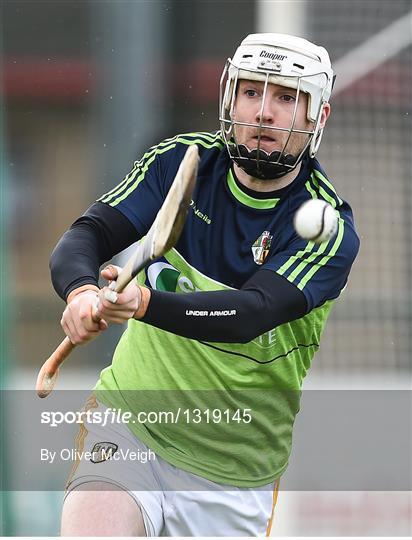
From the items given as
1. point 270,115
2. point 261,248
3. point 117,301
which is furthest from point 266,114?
point 117,301

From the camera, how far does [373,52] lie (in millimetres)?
5180

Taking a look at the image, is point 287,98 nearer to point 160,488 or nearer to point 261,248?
point 261,248

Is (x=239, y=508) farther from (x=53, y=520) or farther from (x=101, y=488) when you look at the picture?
(x=53, y=520)

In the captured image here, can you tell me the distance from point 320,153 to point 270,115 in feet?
7.32

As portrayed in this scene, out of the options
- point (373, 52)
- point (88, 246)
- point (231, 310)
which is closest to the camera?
point (231, 310)

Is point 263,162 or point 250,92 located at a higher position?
point 250,92

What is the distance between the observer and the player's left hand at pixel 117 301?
2611 millimetres

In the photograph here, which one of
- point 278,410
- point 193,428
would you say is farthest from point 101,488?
point 278,410

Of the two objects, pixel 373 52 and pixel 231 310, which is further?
pixel 373 52

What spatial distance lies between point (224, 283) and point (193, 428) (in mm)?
402

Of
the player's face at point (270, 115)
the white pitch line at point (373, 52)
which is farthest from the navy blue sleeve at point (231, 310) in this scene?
the white pitch line at point (373, 52)

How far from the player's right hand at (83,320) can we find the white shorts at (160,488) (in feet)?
1.72

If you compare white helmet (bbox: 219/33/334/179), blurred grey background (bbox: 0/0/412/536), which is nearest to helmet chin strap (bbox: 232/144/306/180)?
white helmet (bbox: 219/33/334/179)

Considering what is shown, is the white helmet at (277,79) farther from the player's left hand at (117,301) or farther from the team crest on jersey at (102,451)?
the team crest on jersey at (102,451)
